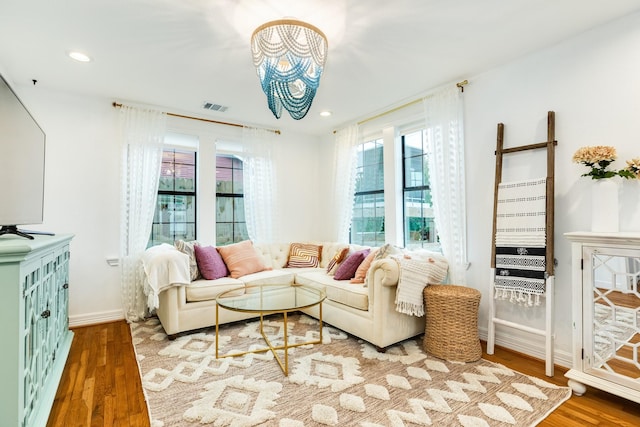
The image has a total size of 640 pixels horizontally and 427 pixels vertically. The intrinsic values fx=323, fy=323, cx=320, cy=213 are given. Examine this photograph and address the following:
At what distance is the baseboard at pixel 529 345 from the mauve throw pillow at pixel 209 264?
2.79m

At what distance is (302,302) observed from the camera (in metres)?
2.76

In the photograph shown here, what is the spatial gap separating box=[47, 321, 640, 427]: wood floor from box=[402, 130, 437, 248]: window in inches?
51.8

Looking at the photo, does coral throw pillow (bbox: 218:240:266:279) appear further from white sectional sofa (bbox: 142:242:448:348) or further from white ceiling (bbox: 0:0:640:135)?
white ceiling (bbox: 0:0:640:135)

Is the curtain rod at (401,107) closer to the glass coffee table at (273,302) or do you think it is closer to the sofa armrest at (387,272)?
the sofa armrest at (387,272)

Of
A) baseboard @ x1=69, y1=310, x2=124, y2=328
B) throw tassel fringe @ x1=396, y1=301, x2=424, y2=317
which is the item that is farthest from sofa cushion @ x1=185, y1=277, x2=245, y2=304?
throw tassel fringe @ x1=396, y1=301, x2=424, y2=317

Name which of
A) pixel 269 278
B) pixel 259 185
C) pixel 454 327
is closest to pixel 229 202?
pixel 259 185

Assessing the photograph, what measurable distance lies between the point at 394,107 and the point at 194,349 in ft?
10.7

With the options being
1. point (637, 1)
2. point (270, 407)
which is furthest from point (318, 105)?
point (270, 407)

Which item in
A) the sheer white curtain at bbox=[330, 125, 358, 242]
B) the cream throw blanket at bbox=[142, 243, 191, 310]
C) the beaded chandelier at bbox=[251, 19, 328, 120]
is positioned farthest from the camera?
the sheer white curtain at bbox=[330, 125, 358, 242]

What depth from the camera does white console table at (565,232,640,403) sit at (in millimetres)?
1892

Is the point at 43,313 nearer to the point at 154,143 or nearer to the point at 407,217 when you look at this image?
the point at 154,143

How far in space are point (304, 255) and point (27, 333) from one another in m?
3.01

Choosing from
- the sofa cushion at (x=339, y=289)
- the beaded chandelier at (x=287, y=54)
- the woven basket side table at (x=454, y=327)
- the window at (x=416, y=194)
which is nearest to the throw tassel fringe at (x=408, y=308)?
the woven basket side table at (x=454, y=327)

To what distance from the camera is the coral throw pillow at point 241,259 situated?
362 cm
